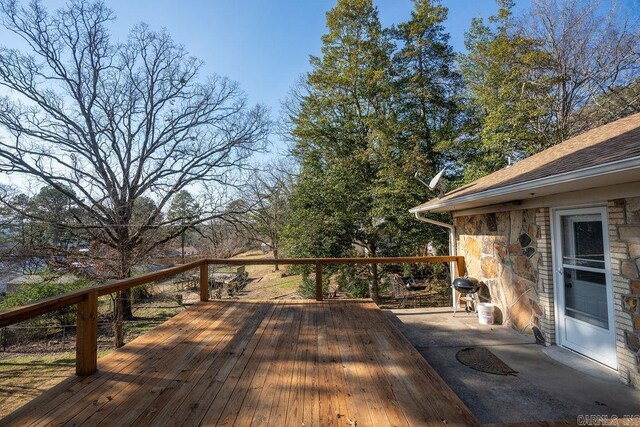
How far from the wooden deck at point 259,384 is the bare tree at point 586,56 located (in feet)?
31.7

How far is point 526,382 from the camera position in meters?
2.80

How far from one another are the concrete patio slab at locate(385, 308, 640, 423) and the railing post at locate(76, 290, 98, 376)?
9.99 ft

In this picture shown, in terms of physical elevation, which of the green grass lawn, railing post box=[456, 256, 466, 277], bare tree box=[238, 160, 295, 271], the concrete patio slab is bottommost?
the green grass lawn

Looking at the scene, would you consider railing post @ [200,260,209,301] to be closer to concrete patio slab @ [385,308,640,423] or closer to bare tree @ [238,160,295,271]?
concrete patio slab @ [385,308,640,423]

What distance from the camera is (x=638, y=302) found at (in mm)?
2600

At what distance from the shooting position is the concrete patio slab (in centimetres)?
235

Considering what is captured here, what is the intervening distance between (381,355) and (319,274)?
212 centimetres

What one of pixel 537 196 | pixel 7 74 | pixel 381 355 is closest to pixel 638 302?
pixel 537 196

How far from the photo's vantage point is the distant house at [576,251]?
2656mm

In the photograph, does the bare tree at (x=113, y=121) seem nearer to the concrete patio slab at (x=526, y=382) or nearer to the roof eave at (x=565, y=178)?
the concrete patio slab at (x=526, y=382)

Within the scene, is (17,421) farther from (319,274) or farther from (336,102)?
(336,102)

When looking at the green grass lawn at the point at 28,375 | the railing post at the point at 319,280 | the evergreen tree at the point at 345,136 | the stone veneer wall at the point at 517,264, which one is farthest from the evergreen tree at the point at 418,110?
the green grass lawn at the point at 28,375

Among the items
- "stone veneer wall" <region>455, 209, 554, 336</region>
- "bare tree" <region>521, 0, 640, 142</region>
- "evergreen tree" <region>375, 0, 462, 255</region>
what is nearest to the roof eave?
"stone veneer wall" <region>455, 209, 554, 336</region>

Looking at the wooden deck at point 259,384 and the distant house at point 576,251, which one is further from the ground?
the distant house at point 576,251
